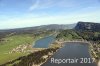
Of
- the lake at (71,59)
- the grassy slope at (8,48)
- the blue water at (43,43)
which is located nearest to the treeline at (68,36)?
the blue water at (43,43)

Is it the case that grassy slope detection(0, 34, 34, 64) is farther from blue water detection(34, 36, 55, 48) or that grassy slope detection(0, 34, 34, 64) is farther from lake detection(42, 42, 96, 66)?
lake detection(42, 42, 96, 66)

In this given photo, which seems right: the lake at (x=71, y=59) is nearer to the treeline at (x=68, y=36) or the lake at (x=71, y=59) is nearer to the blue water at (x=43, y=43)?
the blue water at (x=43, y=43)

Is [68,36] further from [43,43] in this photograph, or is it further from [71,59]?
[71,59]

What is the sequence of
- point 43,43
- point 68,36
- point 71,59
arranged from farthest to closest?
point 68,36
point 43,43
point 71,59

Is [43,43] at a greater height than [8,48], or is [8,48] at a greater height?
[8,48]

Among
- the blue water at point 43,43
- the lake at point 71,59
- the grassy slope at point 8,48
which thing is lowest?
the blue water at point 43,43

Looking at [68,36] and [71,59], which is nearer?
[71,59]

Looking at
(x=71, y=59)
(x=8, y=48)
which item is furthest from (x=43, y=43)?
(x=71, y=59)

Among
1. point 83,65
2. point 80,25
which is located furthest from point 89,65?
point 80,25

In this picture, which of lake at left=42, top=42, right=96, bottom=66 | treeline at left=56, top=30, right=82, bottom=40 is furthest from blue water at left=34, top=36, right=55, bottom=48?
lake at left=42, top=42, right=96, bottom=66

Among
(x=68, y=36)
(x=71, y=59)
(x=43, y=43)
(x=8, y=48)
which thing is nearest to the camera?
(x=71, y=59)

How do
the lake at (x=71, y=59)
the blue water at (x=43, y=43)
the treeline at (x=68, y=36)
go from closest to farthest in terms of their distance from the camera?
the lake at (x=71, y=59)
the blue water at (x=43, y=43)
the treeline at (x=68, y=36)

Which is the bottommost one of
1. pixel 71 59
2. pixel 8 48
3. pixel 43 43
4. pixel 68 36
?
pixel 43 43
